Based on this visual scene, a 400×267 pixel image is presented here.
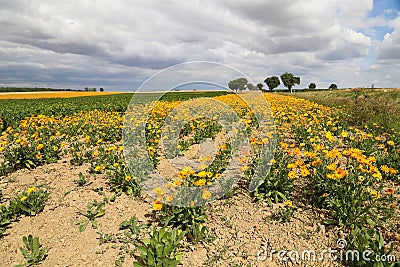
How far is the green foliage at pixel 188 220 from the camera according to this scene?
349cm

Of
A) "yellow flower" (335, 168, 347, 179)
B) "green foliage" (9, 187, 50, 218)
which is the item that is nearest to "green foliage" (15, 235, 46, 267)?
"green foliage" (9, 187, 50, 218)

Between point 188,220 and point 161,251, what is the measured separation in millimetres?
712

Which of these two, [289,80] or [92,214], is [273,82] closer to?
[289,80]

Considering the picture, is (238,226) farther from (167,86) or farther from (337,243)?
(167,86)

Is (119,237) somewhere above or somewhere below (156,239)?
below

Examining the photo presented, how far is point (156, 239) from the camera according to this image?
3.10 metres

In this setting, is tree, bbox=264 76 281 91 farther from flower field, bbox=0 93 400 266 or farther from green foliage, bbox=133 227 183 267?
green foliage, bbox=133 227 183 267

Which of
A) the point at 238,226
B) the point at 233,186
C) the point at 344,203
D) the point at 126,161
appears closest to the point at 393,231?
the point at 344,203

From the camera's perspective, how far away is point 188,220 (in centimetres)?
359

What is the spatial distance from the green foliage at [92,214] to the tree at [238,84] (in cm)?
275

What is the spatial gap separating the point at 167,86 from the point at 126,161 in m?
2.49

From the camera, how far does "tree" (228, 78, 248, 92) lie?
395 cm

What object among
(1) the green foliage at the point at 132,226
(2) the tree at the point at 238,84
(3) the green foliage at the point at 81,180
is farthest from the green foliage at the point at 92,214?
(2) the tree at the point at 238,84

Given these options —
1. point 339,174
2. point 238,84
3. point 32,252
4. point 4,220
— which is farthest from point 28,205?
point 339,174
